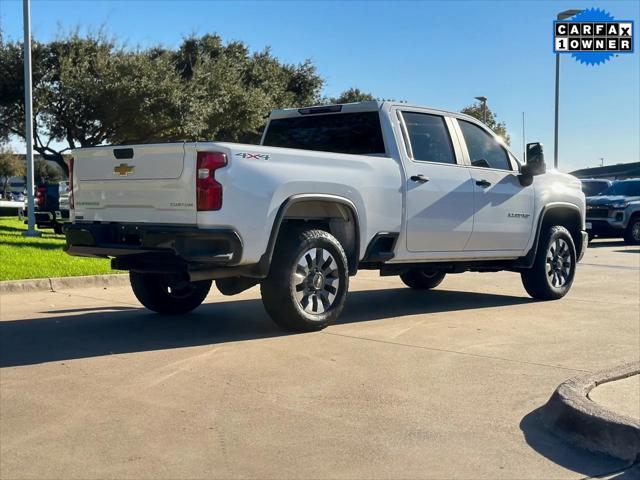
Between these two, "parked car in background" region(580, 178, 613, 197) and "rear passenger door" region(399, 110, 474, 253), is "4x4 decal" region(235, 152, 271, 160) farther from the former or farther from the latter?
"parked car in background" region(580, 178, 613, 197)

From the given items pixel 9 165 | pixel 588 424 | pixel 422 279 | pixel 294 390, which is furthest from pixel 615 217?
pixel 9 165

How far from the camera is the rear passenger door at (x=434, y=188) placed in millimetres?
7379

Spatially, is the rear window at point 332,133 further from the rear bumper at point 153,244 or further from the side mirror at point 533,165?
the rear bumper at point 153,244

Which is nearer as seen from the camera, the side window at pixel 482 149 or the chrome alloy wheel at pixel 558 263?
the side window at pixel 482 149

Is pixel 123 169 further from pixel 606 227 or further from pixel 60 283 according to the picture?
pixel 606 227

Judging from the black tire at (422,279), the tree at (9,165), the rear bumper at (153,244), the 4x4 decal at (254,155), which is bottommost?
the black tire at (422,279)

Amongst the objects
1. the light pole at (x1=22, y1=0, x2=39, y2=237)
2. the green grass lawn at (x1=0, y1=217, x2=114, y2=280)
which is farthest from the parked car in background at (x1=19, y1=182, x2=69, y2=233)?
the green grass lawn at (x1=0, y1=217, x2=114, y2=280)

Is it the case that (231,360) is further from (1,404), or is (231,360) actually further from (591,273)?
(591,273)

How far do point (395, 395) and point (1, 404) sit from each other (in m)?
2.46

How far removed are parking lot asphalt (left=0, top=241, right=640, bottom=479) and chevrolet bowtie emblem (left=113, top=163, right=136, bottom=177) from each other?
1434 millimetres

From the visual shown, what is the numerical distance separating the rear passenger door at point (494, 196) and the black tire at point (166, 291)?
3.00 metres

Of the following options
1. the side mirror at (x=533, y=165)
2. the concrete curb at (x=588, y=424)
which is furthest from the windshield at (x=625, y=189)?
the concrete curb at (x=588, y=424)

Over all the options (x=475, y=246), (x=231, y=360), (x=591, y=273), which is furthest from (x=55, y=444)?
(x=591, y=273)

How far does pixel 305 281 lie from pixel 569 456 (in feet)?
10.3
